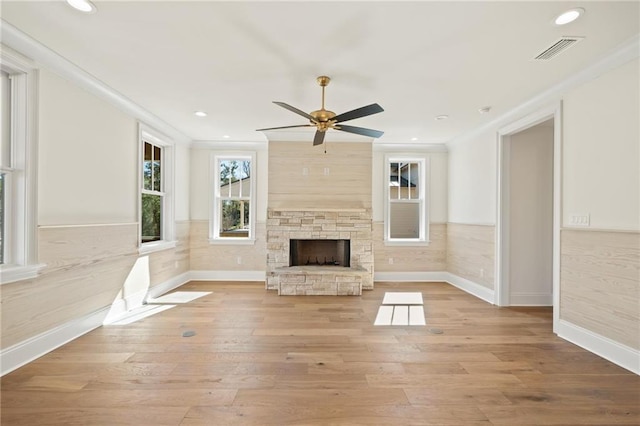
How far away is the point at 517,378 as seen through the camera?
2.42 meters

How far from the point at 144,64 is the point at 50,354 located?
8.67ft

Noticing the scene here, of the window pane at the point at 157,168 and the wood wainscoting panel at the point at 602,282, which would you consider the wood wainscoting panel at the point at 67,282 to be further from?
the wood wainscoting panel at the point at 602,282

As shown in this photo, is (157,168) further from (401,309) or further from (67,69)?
(401,309)

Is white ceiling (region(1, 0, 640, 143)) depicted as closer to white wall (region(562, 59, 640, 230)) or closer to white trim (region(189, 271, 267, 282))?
white wall (region(562, 59, 640, 230))

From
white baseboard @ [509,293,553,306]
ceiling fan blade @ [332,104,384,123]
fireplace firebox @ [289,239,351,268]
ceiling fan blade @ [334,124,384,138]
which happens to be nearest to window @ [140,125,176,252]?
fireplace firebox @ [289,239,351,268]

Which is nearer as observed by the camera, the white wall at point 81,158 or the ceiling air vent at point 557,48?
the ceiling air vent at point 557,48

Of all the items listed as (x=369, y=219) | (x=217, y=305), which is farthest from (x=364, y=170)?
(x=217, y=305)

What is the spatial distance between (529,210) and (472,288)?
1.47m

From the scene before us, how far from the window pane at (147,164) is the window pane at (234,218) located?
1.49 metres

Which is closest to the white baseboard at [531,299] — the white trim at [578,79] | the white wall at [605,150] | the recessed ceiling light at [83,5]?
the white wall at [605,150]

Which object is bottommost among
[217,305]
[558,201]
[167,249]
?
[217,305]

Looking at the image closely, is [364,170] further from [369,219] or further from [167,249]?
[167,249]

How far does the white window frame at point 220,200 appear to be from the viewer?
19.7ft

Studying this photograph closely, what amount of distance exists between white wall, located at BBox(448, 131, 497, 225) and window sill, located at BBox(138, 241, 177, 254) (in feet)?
15.8
